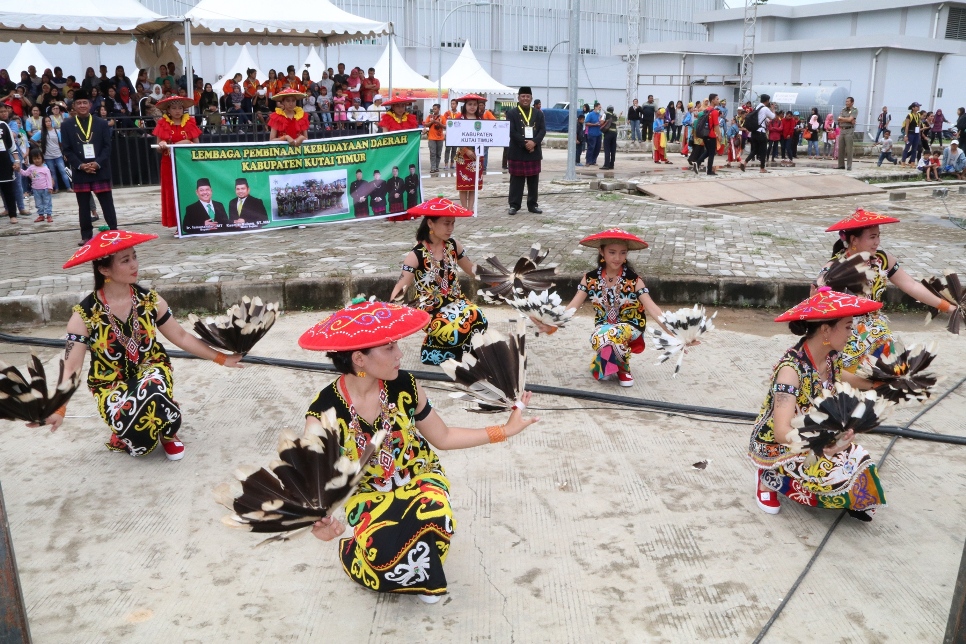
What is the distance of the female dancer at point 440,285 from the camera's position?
19.3 feet

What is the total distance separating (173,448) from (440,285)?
2.20 metres

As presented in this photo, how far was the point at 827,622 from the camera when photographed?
3.18 m

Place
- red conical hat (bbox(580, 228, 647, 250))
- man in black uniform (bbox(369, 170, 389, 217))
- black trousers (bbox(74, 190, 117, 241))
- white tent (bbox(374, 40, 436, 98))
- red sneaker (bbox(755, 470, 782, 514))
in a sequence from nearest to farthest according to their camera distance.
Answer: red sneaker (bbox(755, 470, 782, 514))
red conical hat (bbox(580, 228, 647, 250))
black trousers (bbox(74, 190, 117, 241))
man in black uniform (bbox(369, 170, 389, 217))
white tent (bbox(374, 40, 436, 98))

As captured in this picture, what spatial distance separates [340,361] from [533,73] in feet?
172

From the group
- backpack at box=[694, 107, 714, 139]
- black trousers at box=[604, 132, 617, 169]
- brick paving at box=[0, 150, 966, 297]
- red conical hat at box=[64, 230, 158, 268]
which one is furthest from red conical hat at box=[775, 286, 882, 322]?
black trousers at box=[604, 132, 617, 169]

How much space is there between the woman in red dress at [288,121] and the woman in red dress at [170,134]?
1.04m

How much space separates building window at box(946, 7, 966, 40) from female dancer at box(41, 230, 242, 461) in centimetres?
4188

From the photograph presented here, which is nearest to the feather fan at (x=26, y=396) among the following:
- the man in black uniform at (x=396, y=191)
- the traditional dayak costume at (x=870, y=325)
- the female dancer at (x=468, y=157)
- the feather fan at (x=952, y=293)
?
the traditional dayak costume at (x=870, y=325)

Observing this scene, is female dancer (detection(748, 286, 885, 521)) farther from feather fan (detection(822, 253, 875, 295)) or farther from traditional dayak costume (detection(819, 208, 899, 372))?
feather fan (detection(822, 253, 875, 295))

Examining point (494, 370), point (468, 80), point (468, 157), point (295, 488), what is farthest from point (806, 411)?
point (468, 80)

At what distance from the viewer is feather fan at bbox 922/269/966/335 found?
516cm

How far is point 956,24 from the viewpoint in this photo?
3791 cm

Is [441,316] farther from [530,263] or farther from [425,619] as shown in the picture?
[425,619]

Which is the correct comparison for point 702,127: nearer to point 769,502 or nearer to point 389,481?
point 769,502
